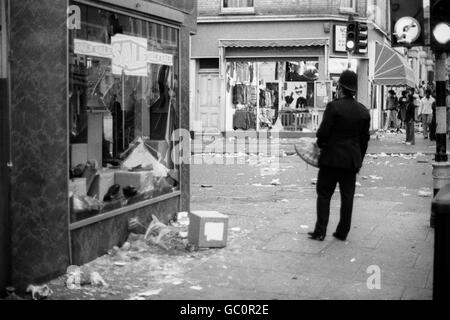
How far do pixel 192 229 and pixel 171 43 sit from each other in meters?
2.70

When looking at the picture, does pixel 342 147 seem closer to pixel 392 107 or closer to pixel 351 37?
pixel 351 37

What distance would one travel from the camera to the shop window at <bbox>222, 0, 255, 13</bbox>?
29.3 m

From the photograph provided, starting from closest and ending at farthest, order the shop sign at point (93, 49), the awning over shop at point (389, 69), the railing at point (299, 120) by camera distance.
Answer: the shop sign at point (93, 49)
the awning over shop at point (389, 69)
the railing at point (299, 120)

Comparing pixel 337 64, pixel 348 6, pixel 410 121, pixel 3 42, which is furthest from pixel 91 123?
pixel 348 6

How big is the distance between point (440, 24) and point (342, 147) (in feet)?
7.07

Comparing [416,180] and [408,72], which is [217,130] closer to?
[408,72]

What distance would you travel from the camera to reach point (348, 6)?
97.2ft

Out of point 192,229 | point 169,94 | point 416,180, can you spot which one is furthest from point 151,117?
point 416,180

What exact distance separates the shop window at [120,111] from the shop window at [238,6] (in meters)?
20.6

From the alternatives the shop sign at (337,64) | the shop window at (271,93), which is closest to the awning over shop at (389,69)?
the shop sign at (337,64)

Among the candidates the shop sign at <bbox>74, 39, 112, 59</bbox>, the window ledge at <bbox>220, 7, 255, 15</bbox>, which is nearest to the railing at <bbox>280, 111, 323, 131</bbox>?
the window ledge at <bbox>220, 7, 255, 15</bbox>

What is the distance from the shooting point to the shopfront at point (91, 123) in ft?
19.4

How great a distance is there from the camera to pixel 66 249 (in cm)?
641

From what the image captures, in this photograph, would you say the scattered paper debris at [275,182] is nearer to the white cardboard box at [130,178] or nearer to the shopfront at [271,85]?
the white cardboard box at [130,178]
